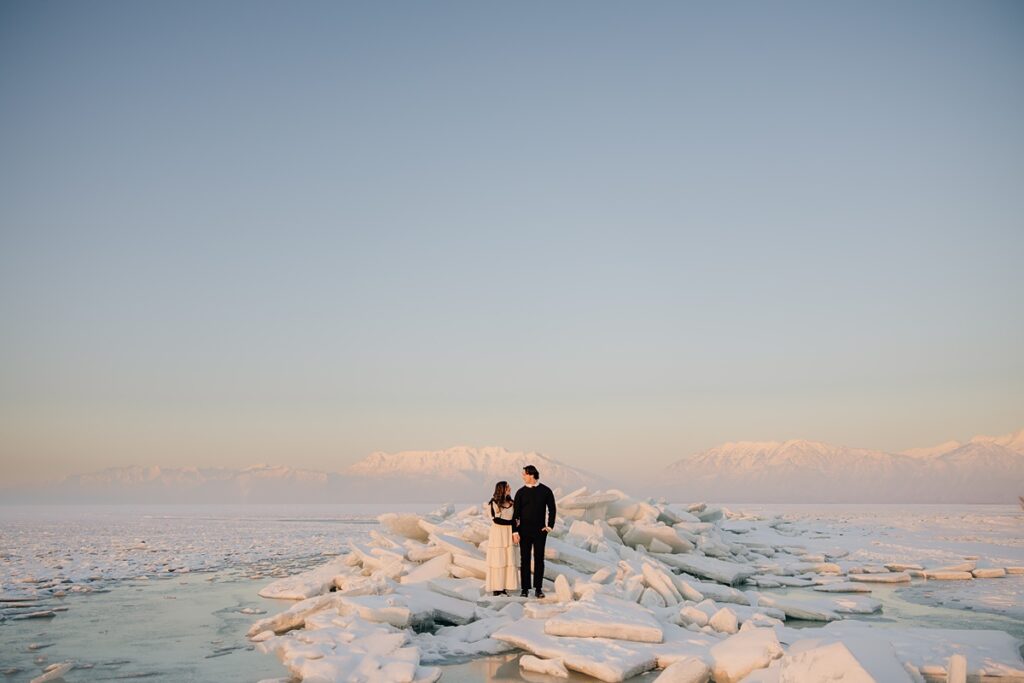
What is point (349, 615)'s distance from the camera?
7785 millimetres

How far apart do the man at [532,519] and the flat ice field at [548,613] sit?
1.71 feet

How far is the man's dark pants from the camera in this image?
350 inches

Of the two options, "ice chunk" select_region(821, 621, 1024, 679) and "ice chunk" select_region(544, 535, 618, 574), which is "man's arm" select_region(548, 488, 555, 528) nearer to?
"ice chunk" select_region(544, 535, 618, 574)

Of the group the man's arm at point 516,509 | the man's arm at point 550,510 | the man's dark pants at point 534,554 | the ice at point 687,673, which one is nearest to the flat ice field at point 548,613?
the ice at point 687,673

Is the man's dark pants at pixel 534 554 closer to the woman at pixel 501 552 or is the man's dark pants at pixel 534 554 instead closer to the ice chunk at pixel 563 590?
the woman at pixel 501 552

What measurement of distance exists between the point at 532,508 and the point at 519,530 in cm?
35

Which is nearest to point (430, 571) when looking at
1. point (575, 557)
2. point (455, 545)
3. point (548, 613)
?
point (455, 545)

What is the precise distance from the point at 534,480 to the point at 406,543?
447 cm

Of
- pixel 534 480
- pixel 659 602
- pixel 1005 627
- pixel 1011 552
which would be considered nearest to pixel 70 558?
pixel 534 480

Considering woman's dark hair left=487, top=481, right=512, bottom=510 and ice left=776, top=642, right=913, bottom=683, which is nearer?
ice left=776, top=642, right=913, bottom=683

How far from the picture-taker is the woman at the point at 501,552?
29.2 feet

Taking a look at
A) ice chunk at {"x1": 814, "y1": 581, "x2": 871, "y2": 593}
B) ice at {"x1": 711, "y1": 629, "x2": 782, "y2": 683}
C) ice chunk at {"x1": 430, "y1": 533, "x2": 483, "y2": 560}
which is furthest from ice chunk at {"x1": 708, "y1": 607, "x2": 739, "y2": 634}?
ice chunk at {"x1": 814, "y1": 581, "x2": 871, "y2": 593}

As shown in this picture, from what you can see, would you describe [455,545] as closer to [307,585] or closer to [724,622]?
[307,585]

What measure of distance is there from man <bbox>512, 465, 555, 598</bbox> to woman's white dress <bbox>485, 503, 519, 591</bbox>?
0.38 feet
